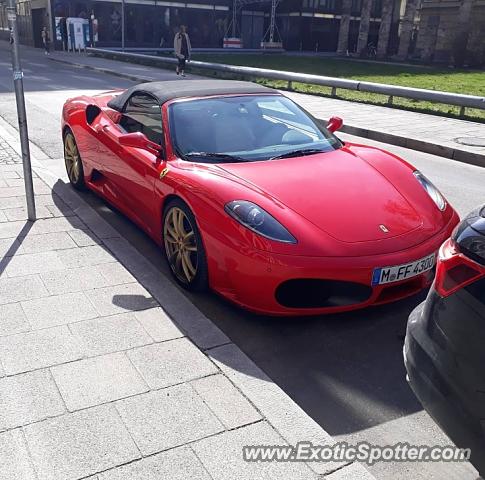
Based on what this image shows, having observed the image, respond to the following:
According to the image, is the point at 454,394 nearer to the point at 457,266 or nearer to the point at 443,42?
the point at 457,266

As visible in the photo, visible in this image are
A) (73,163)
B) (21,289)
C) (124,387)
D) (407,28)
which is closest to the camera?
(124,387)

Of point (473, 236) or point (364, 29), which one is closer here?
point (473, 236)

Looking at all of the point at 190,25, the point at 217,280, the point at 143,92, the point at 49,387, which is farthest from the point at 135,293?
the point at 190,25

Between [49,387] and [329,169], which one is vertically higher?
[329,169]

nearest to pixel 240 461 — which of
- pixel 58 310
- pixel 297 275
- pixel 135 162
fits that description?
pixel 297 275

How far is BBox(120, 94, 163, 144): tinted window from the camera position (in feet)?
14.8

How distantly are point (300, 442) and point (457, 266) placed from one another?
3.52ft

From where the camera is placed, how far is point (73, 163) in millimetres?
6074

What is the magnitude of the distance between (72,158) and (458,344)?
16.8 ft

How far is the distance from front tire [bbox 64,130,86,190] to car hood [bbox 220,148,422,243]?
2571 millimetres

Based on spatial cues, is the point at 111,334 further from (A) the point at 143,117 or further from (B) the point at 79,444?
(A) the point at 143,117

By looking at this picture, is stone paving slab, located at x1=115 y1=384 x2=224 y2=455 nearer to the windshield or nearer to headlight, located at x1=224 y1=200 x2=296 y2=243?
headlight, located at x1=224 y1=200 x2=296 y2=243

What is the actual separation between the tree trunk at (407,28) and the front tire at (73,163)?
39.2 metres

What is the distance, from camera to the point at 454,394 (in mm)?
1919
